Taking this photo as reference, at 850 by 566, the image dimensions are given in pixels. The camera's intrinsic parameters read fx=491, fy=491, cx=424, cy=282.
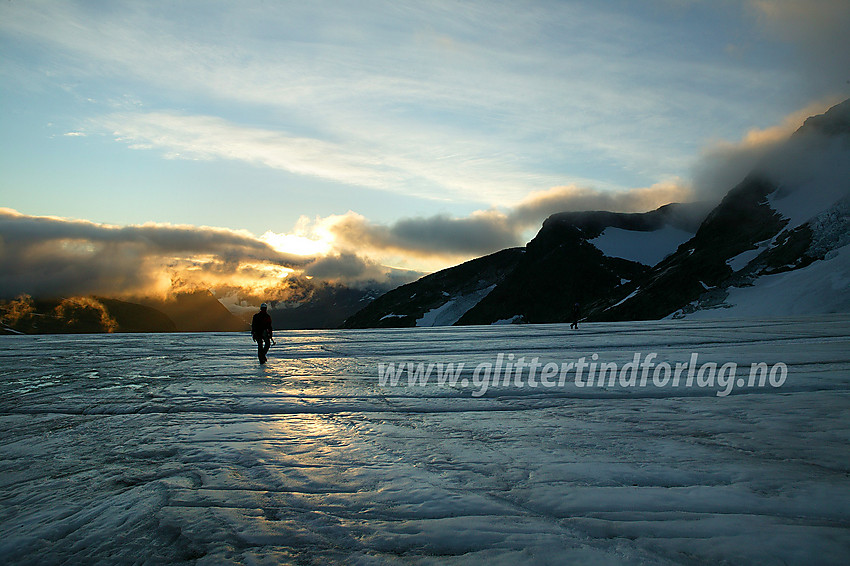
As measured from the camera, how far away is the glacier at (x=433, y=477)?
122 inches

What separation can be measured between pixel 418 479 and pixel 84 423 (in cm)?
513

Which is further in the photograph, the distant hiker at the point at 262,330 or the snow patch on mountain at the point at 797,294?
the snow patch on mountain at the point at 797,294

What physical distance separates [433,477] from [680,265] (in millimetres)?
96002

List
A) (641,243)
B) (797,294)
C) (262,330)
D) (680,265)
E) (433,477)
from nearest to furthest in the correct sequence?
(433,477), (262,330), (797,294), (680,265), (641,243)

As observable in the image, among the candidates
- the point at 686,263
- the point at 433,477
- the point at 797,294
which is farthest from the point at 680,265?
the point at 433,477

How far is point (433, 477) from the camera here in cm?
428

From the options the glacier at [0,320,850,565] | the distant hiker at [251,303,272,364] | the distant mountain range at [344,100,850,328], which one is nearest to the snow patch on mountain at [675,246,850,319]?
the distant mountain range at [344,100,850,328]

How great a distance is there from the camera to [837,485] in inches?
155

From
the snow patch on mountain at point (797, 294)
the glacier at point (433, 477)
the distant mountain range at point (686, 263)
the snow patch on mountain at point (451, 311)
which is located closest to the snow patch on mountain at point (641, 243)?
the distant mountain range at point (686, 263)

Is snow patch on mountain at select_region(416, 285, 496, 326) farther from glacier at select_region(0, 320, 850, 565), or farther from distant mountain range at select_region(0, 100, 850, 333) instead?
glacier at select_region(0, 320, 850, 565)

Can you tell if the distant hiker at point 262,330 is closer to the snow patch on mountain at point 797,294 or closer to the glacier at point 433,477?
the glacier at point 433,477

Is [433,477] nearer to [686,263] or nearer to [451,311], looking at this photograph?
[686,263]

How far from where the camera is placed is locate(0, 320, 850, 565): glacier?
3.09 m

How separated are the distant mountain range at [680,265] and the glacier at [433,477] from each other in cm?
5957
